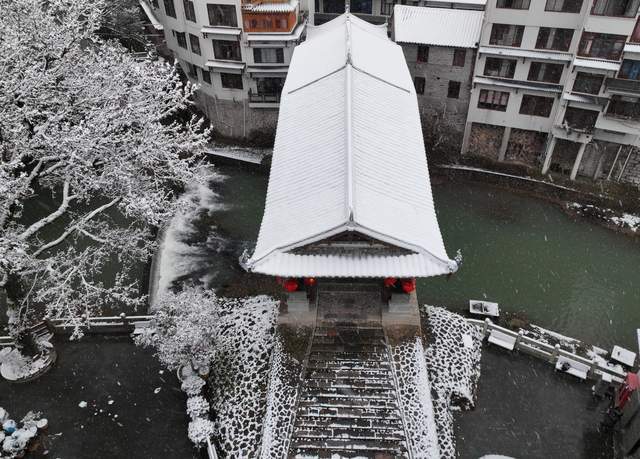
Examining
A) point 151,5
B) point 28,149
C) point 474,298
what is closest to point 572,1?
point 474,298

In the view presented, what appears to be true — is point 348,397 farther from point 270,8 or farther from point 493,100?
point 270,8

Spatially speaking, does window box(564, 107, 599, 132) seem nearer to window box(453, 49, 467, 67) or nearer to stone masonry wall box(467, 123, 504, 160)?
stone masonry wall box(467, 123, 504, 160)

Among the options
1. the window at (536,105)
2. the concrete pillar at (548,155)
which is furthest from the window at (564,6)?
the concrete pillar at (548,155)

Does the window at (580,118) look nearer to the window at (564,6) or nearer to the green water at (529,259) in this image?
the green water at (529,259)

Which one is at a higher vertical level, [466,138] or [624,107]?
[624,107]

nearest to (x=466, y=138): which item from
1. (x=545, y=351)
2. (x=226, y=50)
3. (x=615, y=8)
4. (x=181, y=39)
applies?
(x=615, y=8)

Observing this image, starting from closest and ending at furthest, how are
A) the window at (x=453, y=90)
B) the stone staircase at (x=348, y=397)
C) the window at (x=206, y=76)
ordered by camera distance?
the stone staircase at (x=348, y=397) < the window at (x=453, y=90) < the window at (x=206, y=76)

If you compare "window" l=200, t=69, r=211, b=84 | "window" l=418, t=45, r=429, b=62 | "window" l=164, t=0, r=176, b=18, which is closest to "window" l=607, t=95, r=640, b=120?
"window" l=418, t=45, r=429, b=62
